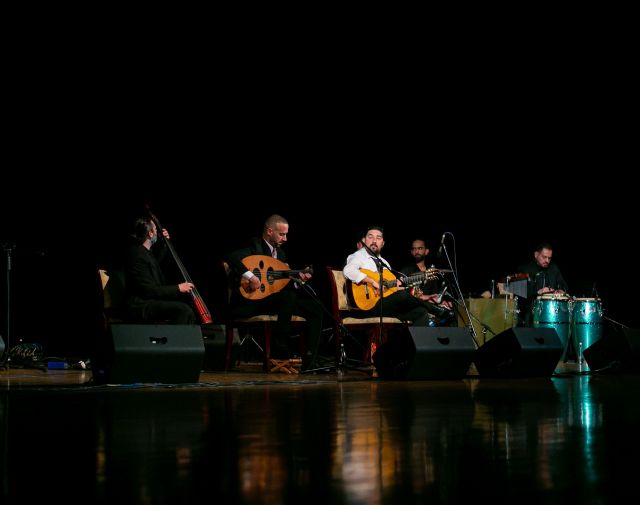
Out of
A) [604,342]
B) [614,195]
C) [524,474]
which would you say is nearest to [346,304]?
[604,342]

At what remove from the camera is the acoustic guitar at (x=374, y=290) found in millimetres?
6973

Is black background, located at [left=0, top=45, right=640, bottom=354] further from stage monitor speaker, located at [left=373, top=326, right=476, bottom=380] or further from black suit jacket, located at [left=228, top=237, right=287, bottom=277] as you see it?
stage monitor speaker, located at [left=373, top=326, right=476, bottom=380]

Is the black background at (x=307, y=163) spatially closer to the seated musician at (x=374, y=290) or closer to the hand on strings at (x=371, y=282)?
the seated musician at (x=374, y=290)

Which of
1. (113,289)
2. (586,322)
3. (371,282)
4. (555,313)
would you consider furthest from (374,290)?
(586,322)

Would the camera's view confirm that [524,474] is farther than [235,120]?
No

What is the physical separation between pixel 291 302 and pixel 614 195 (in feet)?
12.9

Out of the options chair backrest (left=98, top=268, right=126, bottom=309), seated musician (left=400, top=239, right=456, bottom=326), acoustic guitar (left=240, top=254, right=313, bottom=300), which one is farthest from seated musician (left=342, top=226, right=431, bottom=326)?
chair backrest (left=98, top=268, right=126, bottom=309)

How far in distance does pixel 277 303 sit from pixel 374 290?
0.84m

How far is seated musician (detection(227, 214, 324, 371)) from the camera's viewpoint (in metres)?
6.58

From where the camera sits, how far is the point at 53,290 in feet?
27.9

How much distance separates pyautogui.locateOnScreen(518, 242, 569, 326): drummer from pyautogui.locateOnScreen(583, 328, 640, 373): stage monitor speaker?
4.72ft

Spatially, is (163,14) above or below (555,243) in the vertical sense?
above

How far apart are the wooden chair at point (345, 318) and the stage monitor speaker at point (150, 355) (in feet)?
5.98

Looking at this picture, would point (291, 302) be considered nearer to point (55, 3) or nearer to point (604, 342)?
point (604, 342)
